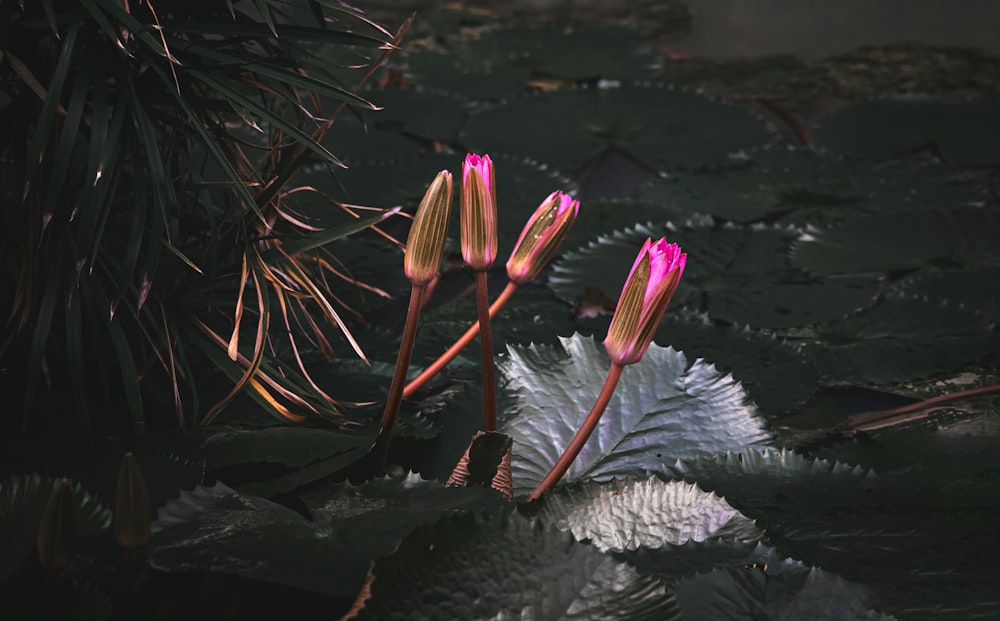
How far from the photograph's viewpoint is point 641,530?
0.59 metres

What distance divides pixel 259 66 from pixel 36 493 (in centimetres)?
32

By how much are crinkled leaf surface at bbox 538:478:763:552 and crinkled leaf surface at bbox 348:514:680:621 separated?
95 mm

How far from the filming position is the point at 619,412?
749 mm

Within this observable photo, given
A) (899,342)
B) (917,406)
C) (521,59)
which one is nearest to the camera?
(917,406)

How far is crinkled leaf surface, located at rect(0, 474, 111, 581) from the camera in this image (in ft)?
1.60

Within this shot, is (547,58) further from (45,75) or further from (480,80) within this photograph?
(45,75)

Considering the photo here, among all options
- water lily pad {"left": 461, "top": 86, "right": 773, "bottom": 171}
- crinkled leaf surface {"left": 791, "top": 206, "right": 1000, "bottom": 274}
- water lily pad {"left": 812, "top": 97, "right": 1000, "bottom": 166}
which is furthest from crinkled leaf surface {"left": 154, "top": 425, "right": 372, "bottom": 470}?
water lily pad {"left": 812, "top": 97, "right": 1000, "bottom": 166}

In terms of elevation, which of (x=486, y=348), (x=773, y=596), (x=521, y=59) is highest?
(x=521, y=59)

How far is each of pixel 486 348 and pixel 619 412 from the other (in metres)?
0.19

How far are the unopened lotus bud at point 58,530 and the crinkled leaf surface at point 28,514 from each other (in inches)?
1.0

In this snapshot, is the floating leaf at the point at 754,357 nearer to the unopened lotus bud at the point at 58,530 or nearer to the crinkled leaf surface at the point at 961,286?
the crinkled leaf surface at the point at 961,286

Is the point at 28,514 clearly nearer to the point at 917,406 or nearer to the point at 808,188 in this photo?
the point at 917,406

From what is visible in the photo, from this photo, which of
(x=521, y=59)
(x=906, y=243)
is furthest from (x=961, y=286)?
(x=521, y=59)

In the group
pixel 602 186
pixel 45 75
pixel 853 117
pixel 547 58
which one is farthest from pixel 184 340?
pixel 547 58
